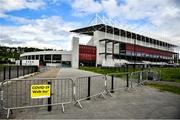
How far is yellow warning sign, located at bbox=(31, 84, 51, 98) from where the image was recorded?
28.8 feet

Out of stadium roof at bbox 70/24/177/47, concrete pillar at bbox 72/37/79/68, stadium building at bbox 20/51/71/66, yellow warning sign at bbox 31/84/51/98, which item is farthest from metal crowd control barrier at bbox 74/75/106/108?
stadium roof at bbox 70/24/177/47

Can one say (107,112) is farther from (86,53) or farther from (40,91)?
(86,53)

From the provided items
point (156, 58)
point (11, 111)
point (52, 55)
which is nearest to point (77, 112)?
point (11, 111)

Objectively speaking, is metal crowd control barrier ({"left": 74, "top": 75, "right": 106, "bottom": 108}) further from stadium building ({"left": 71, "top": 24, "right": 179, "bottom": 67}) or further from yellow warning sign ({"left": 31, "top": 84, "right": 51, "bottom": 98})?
stadium building ({"left": 71, "top": 24, "right": 179, "bottom": 67})

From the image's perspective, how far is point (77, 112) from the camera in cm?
875


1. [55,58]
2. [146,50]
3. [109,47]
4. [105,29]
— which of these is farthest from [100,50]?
[146,50]

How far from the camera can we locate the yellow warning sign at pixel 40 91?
346 inches

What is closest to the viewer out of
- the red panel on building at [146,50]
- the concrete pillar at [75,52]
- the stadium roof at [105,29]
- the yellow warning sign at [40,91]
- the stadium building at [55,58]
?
the yellow warning sign at [40,91]

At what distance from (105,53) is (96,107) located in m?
97.9

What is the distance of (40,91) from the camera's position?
350 inches

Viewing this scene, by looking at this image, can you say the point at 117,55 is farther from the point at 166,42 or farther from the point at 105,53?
the point at 166,42

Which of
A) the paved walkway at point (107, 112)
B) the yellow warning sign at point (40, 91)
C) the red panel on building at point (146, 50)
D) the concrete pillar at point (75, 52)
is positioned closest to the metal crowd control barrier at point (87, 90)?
the paved walkway at point (107, 112)

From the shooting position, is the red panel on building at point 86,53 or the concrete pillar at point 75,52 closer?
the concrete pillar at point 75,52

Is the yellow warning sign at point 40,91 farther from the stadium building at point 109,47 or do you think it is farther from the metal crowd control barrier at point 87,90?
the stadium building at point 109,47
